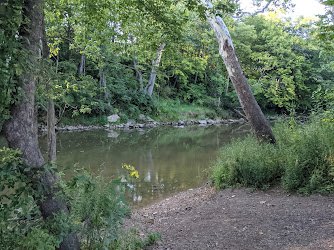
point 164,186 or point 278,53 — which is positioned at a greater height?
point 278,53

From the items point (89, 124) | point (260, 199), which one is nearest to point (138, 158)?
point (260, 199)

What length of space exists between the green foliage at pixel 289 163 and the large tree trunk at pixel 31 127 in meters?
3.59

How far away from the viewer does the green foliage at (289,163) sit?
4137mm

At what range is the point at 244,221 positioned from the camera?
356 cm

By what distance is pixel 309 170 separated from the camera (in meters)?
4.30

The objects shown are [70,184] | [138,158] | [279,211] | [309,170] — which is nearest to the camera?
[70,184]

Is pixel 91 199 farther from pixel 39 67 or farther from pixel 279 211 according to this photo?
pixel 279 211

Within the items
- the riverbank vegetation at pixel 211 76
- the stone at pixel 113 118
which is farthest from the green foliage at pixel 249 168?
the stone at pixel 113 118

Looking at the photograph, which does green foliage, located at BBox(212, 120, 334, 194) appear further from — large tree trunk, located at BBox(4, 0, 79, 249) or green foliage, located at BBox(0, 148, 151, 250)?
large tree trunk, located at BBox(4, 0, 79, 249)

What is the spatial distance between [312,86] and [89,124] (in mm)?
25258

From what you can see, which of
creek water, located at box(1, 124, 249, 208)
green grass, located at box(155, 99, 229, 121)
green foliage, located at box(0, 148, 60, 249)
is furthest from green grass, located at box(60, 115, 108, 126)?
green foliage, located at box(0, 148, 60, 249)

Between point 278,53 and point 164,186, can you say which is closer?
point 164,186

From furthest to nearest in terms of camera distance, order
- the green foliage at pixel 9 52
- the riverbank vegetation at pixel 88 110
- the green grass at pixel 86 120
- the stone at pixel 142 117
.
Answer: the stone at pixel 142 117, the green grass at pixel 86 120, the riverbank vegetation at pixel 88 110, the green foliage at pixel 9 52

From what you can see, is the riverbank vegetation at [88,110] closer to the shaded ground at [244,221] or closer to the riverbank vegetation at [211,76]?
the shaded ground at [244,221]
